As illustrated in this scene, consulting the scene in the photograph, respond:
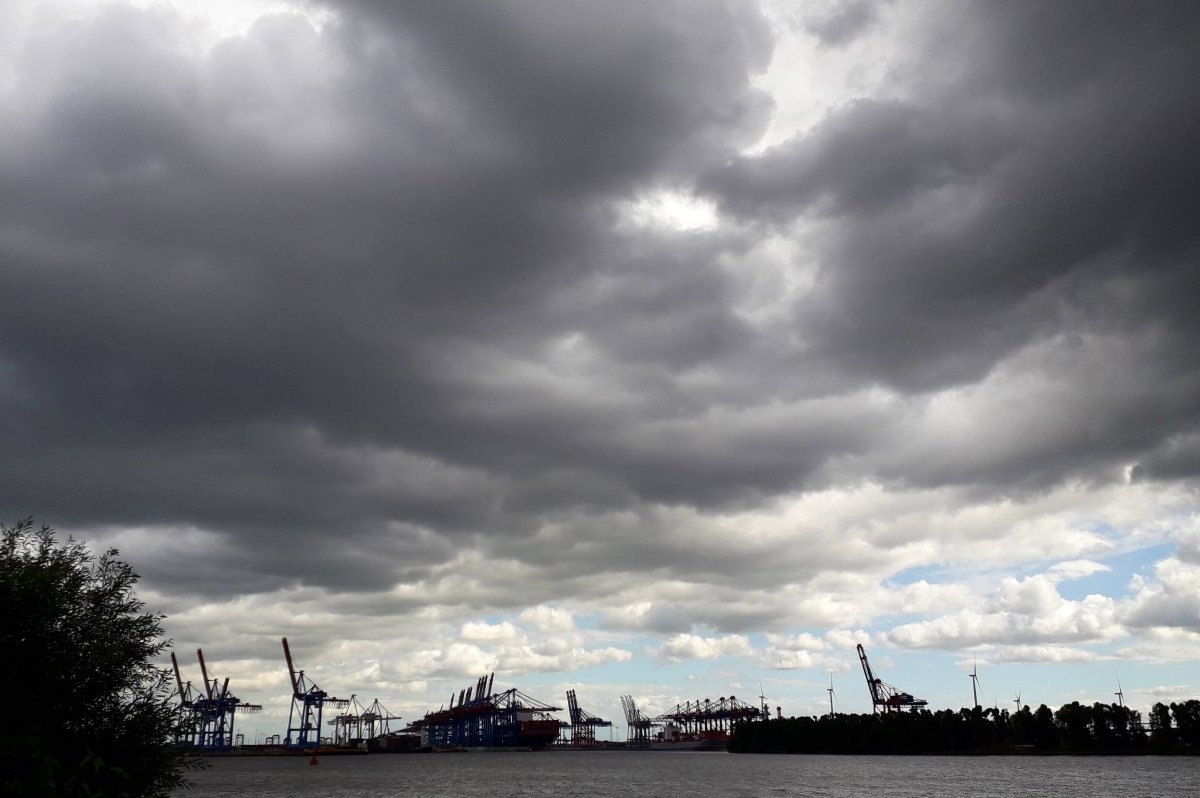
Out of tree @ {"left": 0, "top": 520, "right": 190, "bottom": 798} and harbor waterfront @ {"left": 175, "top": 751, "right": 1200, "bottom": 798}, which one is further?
harbor waterfront @ {"left": 175, "top": 751, "right": 1200, "bottom": 798}

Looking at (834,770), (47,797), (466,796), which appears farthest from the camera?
(834,770)

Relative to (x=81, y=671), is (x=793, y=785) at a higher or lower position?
lower

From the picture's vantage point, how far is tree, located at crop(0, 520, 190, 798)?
3166cm

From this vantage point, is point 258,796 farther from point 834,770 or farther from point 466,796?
point 834,770

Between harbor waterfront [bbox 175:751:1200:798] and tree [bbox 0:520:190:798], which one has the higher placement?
tree [bbox 0:520:190:798]

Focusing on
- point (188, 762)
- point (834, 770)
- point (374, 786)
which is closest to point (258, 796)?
point (374, 786)

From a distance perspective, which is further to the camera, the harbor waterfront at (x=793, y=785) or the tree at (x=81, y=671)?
the harbor waterfront at (x=793, y=785)

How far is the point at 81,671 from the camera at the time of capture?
110 ft

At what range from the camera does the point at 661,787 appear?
430 feet

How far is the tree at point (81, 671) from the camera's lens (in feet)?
104

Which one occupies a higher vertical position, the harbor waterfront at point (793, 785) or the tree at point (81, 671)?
the tree at point (81, 671)

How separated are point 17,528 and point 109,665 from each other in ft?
21.5

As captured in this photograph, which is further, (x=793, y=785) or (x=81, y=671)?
(x=793, y=785)

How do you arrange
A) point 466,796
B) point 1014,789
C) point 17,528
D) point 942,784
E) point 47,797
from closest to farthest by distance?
point 47,797 → point 17,528 → point 466,796 → point 1014,789 → point 942,784
